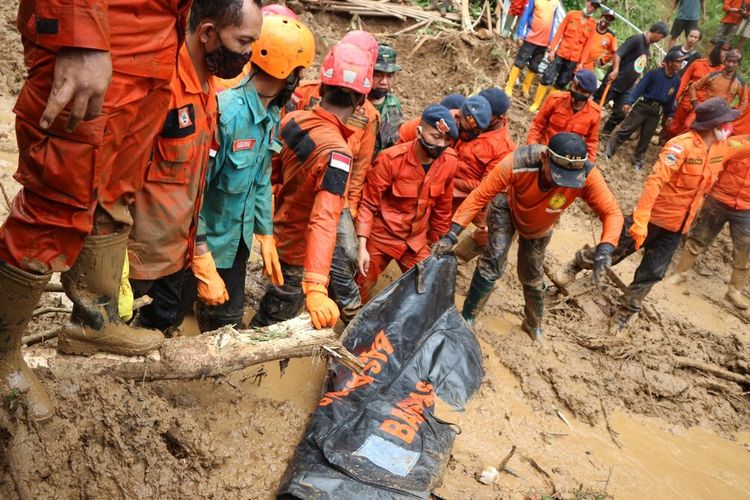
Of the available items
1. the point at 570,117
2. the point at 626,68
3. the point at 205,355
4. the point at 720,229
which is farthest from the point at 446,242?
the point at 626,68

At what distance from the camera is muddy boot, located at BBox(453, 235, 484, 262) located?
5488 mm

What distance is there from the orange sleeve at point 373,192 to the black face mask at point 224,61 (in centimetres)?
221

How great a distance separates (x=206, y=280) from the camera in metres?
2.84

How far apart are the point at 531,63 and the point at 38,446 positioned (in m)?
8.92

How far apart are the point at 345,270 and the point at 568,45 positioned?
21.4ft

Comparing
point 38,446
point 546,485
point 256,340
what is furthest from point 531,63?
point 38,446

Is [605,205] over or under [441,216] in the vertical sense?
over

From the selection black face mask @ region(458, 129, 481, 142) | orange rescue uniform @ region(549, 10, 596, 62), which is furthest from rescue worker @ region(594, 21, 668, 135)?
black face mask @ region(458, 129, 481, 142)

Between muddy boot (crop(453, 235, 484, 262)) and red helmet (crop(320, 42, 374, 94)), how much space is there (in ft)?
7.66

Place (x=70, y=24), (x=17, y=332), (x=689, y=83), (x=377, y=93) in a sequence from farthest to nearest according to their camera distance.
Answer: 1. (x=689, y=83)
2. (x=377, y=93)
3. (x=17, y=332)
4. (x=70, y=24)

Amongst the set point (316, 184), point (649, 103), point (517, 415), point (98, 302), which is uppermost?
point (98, 302)

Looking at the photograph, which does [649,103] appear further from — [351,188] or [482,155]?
[351,188]

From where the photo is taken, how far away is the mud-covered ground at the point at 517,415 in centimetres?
225

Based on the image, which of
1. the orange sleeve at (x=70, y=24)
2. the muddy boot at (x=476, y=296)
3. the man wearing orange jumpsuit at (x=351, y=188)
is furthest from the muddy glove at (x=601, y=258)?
the orange sleeve at (x=70, y=24)
